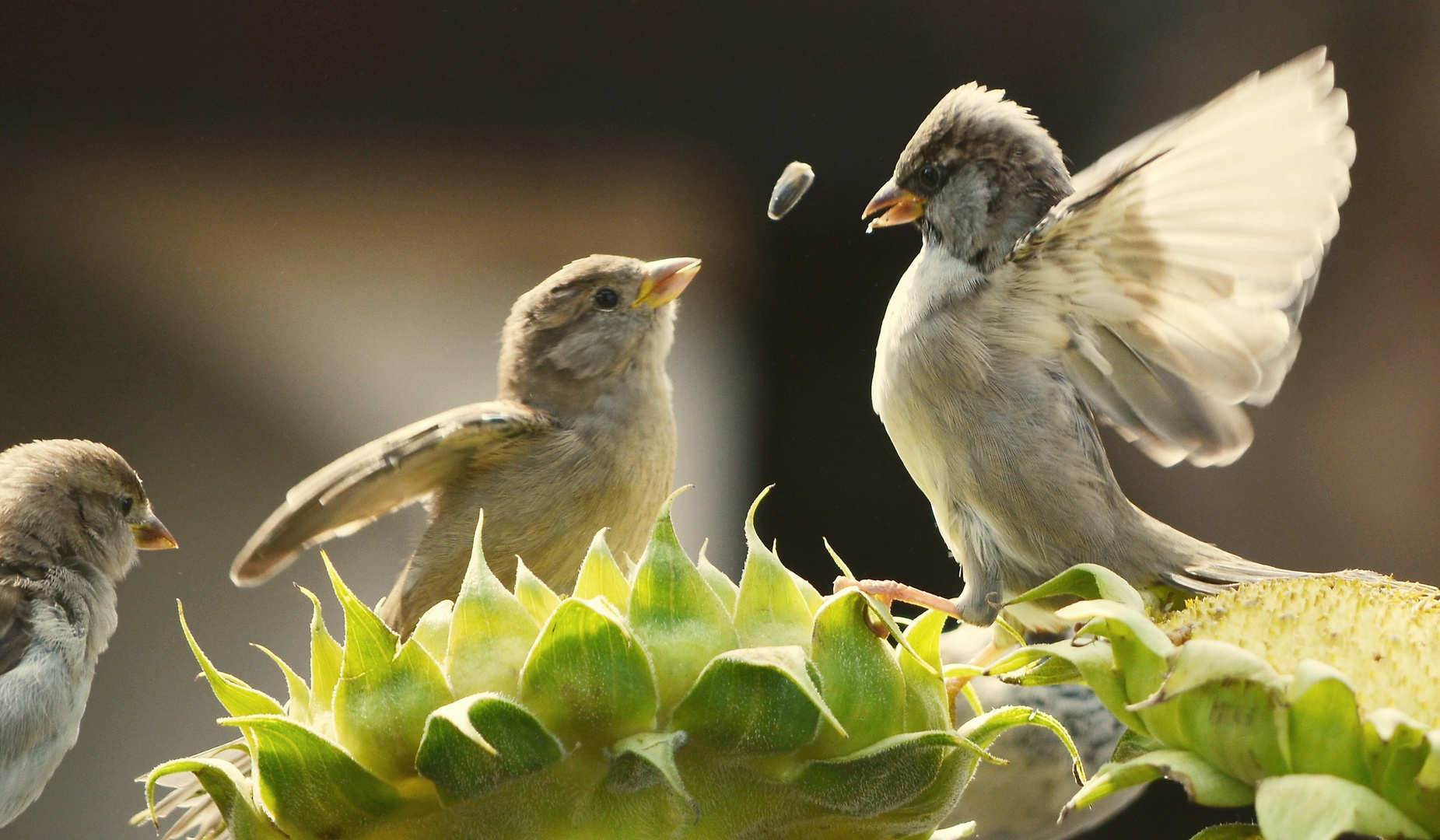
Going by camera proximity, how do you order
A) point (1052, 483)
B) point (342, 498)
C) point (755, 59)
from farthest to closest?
point (755, 59) → point (342, 498) → point (1052, 483)

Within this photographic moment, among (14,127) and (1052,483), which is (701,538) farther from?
(14,127)

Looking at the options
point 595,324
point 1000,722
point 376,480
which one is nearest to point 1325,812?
point 1000,722

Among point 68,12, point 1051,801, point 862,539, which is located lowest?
point 1051,801

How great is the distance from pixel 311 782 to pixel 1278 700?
1.28 feet

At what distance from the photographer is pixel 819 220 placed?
1.32 meters

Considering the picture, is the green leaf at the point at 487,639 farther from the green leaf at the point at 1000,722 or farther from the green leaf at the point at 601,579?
the green leaf at the point at 1000,722

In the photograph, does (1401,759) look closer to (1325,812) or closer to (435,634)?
(1325,812)

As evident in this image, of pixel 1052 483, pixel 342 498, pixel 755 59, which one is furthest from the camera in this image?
pixel 755 59

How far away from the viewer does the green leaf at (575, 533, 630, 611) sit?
555 millimetres

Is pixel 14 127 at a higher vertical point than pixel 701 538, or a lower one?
higher

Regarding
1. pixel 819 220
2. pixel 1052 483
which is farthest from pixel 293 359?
pixel 1052 483

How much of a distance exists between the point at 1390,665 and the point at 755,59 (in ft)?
3.63

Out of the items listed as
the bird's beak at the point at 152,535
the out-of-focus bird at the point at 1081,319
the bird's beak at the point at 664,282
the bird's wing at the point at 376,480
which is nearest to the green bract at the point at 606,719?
the out-of-focus bird at the point at 1081,319

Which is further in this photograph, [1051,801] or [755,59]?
[755,59]
